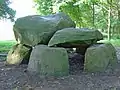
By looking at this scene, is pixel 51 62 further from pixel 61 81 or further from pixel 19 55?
pixel 19 55

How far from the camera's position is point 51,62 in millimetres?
6531

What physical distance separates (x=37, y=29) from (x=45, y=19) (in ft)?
1.46

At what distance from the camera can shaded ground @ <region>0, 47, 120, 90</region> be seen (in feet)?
18.9

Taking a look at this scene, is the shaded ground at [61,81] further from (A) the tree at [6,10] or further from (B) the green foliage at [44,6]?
(B) the green foliage at [44,6]

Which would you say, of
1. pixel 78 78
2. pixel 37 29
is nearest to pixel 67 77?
pixel 78 78

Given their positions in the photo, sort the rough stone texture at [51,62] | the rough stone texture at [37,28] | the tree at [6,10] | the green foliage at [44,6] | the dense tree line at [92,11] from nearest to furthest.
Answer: the rough stone texture at [51,62], the rough stone texture at [37,28], the tree at [6,10], the dense tree line at [92,11], the green foliage at [44,6]

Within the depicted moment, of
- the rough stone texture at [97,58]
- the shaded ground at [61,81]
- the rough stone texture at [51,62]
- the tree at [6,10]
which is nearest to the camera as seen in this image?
the shaded ground at [61,81]

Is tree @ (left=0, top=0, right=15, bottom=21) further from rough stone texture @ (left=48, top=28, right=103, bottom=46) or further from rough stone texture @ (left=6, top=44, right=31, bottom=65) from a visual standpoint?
rough stone texture @ (left=48, top=28, right=103, bottom=46)

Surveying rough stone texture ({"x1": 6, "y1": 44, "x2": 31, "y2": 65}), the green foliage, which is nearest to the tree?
rough stone texture ({"x1": 6, "y1": 44, "x2": 31, "y2": 65})

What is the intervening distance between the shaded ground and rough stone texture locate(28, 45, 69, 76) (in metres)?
0.18

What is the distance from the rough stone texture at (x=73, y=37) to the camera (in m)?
6.93

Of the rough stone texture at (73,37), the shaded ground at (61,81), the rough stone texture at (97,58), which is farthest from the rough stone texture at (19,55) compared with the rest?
the rough stone texture at (97,58)

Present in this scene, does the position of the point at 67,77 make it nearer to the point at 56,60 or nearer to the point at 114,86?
the point at 56,60

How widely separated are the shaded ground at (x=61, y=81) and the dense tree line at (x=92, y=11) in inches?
590
